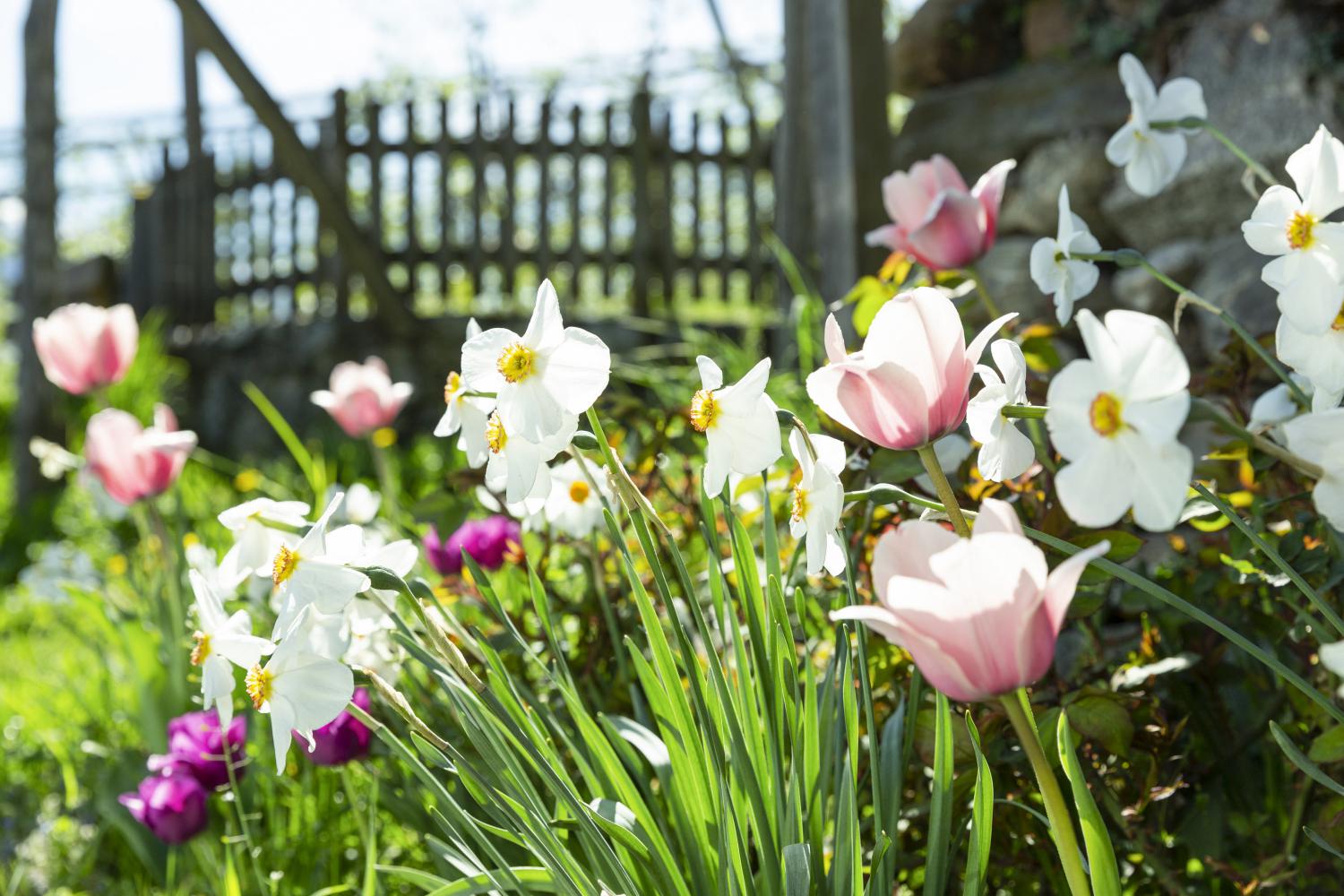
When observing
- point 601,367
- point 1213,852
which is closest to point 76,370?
point 601,367

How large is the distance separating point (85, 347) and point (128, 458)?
0.44 metres

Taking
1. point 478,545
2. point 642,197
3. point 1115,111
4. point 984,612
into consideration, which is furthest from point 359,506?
point 642,197

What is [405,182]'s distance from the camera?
581 centimetres

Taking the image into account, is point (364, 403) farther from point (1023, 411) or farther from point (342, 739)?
point (1023, 411)

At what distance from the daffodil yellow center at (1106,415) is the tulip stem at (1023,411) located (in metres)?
0.04

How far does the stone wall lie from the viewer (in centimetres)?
200

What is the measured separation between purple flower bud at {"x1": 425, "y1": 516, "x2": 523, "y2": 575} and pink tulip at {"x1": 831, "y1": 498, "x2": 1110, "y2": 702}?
826 millimetres

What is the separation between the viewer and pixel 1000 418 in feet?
1.96

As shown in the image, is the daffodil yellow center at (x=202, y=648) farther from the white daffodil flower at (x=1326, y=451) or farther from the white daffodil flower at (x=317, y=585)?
the white daffodil flower at (x=1326, y=451)

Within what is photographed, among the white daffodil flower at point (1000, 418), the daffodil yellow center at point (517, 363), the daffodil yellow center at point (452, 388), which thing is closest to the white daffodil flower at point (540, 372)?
the daffodil yellow center at point (517, 363)

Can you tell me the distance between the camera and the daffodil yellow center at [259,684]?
0.65 m

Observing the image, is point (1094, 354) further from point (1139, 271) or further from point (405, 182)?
point (405, 182)

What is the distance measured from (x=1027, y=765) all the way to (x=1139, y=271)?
157 centimetres

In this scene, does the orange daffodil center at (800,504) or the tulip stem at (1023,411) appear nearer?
the tulip stem at (1023,411)
